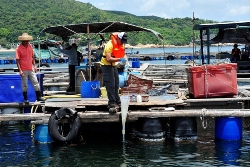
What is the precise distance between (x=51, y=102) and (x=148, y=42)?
14400cm

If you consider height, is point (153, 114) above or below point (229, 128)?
above

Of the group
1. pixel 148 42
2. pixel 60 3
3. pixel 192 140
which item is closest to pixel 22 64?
pixel 192 140

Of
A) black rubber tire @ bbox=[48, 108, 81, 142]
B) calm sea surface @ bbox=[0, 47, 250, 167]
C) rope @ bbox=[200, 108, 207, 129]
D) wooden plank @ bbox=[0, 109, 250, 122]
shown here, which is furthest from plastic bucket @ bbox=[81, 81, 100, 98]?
rope @ bbox=[200, 108, 207, 129]

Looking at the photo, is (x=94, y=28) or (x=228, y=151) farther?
(x=94, y=28)

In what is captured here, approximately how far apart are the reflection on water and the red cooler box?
48.3 inches

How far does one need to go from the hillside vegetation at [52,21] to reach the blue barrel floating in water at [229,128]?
101237 mm

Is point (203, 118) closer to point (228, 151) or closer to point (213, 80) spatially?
point (228, 151)

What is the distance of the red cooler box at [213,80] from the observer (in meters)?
12.0

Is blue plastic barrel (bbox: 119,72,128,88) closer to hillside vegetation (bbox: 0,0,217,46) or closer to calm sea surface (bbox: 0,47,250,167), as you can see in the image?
calm sea surface (bbox: 0,47,250,167)

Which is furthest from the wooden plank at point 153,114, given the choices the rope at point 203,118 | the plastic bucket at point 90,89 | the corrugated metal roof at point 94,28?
the corrugated metal roof at point 94,28

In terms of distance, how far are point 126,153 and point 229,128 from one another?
8.80ft

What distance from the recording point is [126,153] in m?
10.4

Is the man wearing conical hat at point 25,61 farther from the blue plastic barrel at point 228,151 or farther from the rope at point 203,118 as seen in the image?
the blue plastic barrel at point 228,151

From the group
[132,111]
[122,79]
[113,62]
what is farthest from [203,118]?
[122,79]
